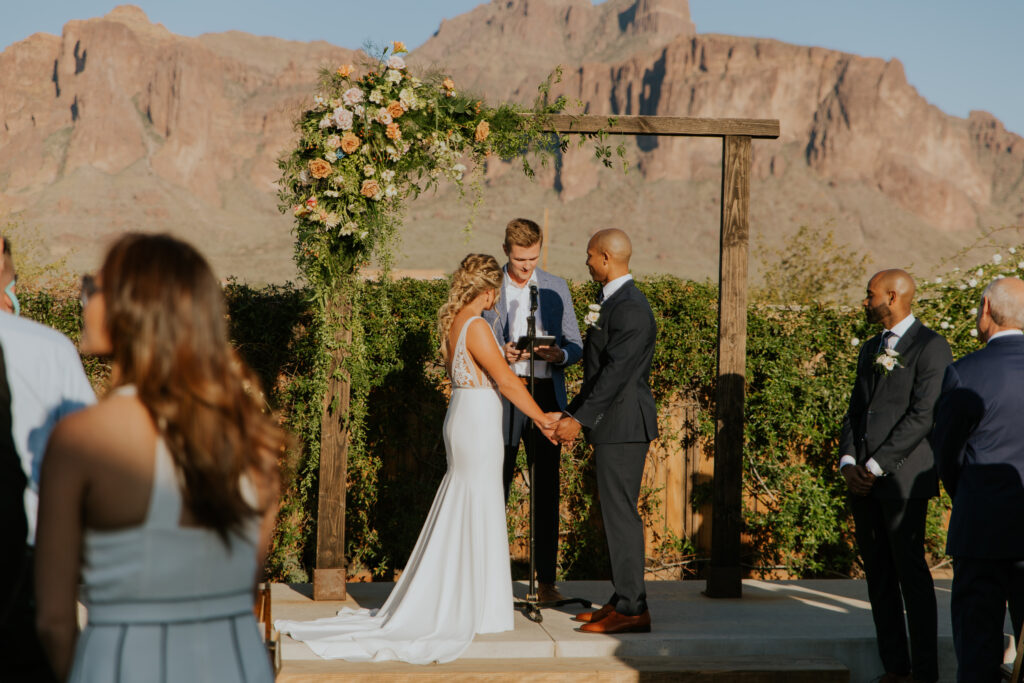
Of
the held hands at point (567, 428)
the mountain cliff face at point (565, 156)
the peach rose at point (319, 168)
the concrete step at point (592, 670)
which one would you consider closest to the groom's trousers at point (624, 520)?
the held hands at point (567, 428)

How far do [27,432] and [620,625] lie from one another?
3.25m

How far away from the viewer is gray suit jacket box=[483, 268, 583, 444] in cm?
566

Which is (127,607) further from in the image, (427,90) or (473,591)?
(427,90)

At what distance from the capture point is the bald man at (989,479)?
149 inches

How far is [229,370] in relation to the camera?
1.80 m

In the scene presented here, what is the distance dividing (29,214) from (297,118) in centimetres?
6198

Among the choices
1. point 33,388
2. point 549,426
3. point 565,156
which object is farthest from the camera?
point 565,156

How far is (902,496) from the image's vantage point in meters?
4.47

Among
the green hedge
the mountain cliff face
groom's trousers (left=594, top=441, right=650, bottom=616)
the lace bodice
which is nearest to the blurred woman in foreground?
the lace bodice

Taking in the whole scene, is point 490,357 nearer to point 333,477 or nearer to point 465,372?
point 465,372

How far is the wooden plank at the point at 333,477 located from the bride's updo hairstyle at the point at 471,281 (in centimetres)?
106

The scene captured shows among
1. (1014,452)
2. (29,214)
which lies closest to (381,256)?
(1014,452)

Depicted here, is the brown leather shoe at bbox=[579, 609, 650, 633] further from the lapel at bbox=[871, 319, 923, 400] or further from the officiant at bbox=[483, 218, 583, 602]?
the lapel at bbox=[871, 319, 923, 400]

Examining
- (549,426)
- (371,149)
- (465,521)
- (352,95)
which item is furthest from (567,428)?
(352,95)
